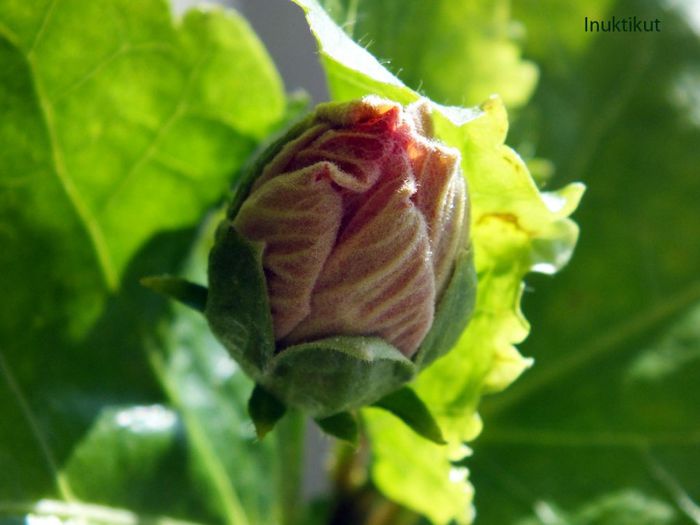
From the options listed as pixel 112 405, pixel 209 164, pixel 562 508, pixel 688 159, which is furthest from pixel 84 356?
pixel 688 159

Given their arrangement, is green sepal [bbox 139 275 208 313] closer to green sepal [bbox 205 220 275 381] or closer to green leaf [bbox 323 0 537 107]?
green sepal [bbox 205 220 275 381]

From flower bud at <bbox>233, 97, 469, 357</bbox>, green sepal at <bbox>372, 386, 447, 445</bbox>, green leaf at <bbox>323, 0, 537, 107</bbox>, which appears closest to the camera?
flower bud at <bbox>233, 97, 469, 357</bbox>

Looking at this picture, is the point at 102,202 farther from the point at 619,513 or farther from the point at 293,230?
the point at 619,513

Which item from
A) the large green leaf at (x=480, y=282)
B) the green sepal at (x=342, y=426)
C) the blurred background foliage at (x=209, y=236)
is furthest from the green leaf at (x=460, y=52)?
the green sepal at (x=342, y=426)

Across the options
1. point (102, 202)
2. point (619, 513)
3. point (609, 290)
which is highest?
point (102, 202)

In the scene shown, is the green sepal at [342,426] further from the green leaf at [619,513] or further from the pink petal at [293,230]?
the green leaf at [619,513]

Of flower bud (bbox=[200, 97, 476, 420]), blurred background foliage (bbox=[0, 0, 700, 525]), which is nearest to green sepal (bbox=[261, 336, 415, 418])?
flower bud (bbox=[200, 97, 476, 420])

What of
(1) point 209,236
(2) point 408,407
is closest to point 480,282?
(2) point 408,407

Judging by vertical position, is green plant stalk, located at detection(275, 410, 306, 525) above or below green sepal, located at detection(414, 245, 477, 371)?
below
